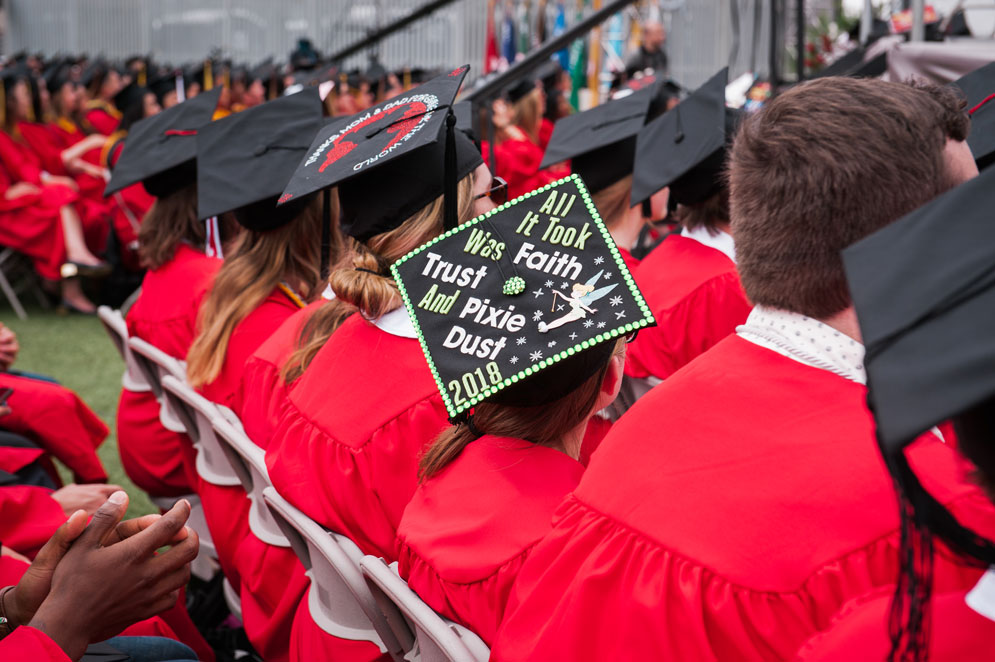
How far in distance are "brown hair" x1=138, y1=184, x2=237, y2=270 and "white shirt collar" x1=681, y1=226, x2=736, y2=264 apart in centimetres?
188

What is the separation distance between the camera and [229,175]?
3.05 meters

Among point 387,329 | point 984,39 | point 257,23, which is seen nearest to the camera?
point 387,329

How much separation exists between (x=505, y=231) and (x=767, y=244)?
509 mm

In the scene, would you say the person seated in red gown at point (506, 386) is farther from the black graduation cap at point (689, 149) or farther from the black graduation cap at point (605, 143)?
the black graduation cap at point (605, 143)

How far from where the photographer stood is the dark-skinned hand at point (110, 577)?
1472 millimetres

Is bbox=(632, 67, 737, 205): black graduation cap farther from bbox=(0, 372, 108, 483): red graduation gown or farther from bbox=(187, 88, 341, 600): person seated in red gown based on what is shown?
bbox=(0, 372, 108, 483): red graduation gown

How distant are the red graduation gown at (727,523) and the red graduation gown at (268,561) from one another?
3.29 ft

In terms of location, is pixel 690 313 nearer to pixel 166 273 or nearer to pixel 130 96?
pixel 166 273

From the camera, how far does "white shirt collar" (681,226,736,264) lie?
2.94 metres

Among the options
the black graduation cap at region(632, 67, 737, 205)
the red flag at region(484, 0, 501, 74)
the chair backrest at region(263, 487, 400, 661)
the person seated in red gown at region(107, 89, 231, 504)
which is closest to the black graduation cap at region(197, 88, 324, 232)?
the person seated in red gown at region(107, 89, 231, 504)

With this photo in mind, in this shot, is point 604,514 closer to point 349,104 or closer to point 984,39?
point 984,39

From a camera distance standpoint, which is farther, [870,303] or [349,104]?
[349,104]

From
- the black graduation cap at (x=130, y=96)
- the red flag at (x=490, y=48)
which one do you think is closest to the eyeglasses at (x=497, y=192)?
the black graduation cap at (x=130, y=96)

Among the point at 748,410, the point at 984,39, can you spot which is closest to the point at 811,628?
the point at 748,410
